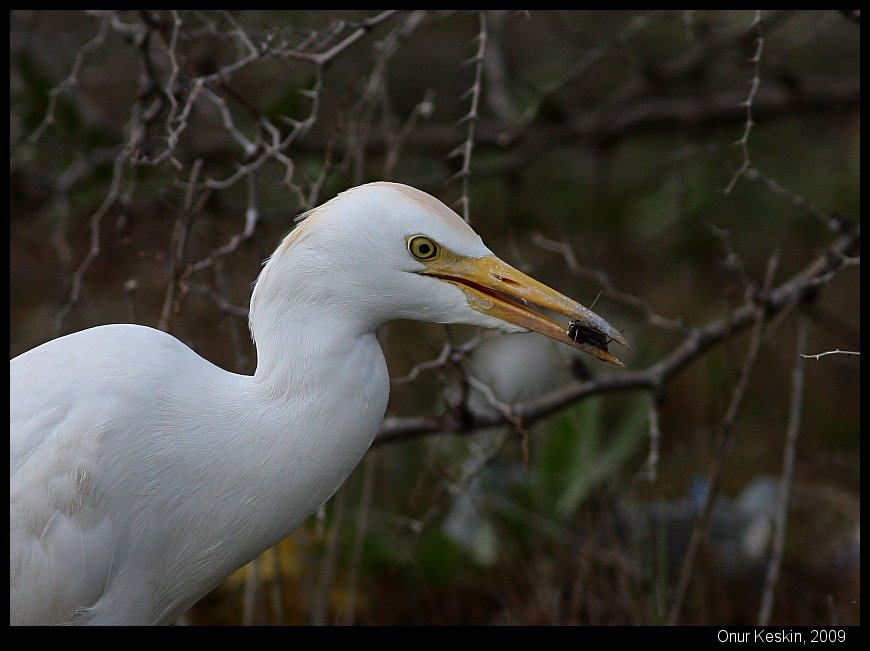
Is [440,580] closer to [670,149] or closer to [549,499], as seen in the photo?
[549,499]

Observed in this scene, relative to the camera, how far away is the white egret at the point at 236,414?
1.57m

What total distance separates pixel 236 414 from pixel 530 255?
3.41m

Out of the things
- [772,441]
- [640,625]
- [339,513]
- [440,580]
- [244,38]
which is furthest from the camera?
[772,441]

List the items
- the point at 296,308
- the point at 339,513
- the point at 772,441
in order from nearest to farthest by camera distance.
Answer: the point at 296,308 < the point at 339,513 < the point at 772,441

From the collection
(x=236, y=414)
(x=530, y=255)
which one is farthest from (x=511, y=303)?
(x=530, y=255)

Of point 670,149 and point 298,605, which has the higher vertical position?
point 670,149

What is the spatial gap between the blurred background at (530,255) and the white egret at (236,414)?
331mm

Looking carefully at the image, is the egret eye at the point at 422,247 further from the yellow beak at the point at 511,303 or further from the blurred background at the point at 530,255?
the blurred background at the point at 530,255

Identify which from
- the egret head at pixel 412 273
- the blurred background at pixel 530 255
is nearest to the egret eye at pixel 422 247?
the egret head at pixel 412 273

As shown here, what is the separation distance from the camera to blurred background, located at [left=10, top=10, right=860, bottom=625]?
2.29 meters

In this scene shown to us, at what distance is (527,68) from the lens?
460 cm

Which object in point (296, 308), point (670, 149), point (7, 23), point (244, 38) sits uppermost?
point (670, 149)

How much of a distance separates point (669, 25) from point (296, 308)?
307 centimetres

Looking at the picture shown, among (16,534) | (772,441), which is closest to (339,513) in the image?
(16,534)
